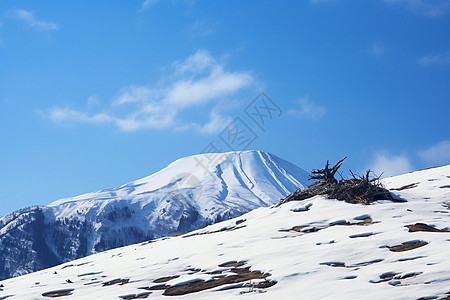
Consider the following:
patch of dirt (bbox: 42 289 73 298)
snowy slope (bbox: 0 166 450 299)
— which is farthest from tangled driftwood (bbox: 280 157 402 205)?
patch of dirt (bbox: 42 289 73 298)

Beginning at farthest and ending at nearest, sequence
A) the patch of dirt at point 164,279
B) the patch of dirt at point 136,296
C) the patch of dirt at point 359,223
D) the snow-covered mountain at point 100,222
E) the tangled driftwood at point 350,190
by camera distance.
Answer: the snow-covered mountain at point 100,222
the tangled driftwood at point 350,190
the patch of dirt at point 359,223
the patch of dirt at point 164,279
the patch of dirt at point 136,296

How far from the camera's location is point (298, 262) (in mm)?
13008

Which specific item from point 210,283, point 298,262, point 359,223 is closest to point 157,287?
point 210,283

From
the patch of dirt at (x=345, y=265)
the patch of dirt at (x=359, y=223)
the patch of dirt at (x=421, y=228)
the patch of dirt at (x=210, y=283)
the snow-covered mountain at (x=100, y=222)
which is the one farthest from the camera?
the snow-covered mountain at (x=100, y=222)

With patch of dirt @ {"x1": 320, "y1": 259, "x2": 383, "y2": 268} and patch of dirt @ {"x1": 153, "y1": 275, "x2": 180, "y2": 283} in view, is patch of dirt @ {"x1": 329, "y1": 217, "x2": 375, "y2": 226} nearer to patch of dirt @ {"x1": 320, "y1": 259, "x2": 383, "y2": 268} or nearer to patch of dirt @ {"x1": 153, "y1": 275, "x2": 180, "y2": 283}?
patch of dirt @ {"x1": 320, "y1": 259, "x2": 383, "y2": 268}

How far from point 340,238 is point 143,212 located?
155 metres

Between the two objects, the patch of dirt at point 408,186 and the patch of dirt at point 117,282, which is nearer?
the patch of dirt at point 117,282

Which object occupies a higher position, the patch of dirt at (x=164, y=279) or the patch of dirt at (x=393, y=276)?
the patch of dirt at (x=164, y=279)

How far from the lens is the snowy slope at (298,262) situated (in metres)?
10.6

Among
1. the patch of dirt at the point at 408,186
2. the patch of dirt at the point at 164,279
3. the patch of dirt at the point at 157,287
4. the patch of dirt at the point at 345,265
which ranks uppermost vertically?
the patch of dirt at the point at 408,186

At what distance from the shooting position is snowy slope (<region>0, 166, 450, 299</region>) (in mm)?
10633

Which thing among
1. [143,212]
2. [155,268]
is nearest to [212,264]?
[155,268]

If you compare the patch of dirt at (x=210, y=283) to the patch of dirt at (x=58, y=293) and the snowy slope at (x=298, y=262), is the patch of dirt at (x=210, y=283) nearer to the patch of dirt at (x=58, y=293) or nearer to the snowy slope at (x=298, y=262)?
the snowy slope at (x=298, y=262)

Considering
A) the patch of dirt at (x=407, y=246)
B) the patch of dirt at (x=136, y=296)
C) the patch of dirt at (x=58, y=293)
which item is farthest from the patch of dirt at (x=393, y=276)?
the patch of dirt at (x=58, y=293)
